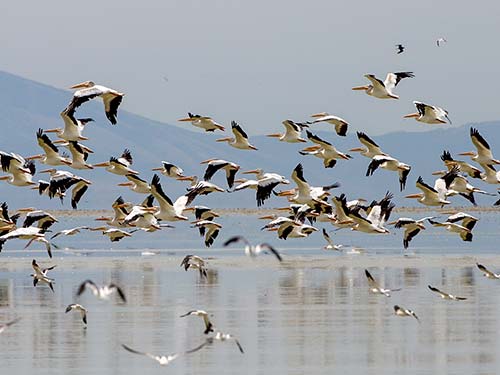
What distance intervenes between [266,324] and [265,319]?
2.36ft

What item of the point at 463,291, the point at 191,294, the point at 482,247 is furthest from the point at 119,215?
the point at 482,247

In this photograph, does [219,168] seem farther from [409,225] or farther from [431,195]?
[409,225]

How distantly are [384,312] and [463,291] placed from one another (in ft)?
14.1

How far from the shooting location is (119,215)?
28.9 meters

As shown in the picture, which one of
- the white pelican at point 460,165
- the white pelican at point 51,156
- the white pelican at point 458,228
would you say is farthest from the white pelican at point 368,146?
the white pelican at point 51,156

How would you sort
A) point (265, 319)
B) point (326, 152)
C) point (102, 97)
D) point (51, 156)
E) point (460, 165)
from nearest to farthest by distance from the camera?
point (102, 97) → point (265, 319) → point (51, 156) → point (326, 152) → point (460, 165)

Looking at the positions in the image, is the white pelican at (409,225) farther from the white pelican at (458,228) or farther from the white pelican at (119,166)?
the white pelican at (119,166)

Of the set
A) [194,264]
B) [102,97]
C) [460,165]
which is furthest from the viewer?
[194,264]

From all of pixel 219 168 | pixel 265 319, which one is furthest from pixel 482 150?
pixel 265 319

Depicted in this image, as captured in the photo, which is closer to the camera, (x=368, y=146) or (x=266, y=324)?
(x=266, y=324)

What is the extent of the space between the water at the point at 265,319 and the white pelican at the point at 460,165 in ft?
6.87

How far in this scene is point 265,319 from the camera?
24.0 meters

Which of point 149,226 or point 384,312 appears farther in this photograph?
point 149,226

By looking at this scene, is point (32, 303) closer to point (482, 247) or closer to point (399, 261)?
point (399, 261)
